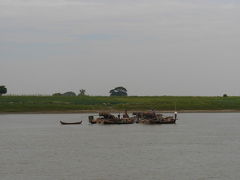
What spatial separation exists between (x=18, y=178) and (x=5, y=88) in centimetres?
13406

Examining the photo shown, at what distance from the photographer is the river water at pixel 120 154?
163 ft

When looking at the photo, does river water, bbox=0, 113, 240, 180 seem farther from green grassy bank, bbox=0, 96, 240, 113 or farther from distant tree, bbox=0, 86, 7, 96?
distant tree, bbox=0, 86, 7, 96

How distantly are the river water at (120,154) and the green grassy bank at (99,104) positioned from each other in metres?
54.7

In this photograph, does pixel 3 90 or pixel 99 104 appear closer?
pixel 99 104

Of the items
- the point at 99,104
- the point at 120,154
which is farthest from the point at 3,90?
the point at 120,154

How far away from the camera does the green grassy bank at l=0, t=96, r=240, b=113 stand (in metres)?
148

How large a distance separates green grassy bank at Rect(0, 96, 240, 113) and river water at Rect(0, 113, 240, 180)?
54.7 m

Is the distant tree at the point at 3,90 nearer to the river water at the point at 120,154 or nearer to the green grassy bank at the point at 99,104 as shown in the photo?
the green grassy bank at the point at 99,104

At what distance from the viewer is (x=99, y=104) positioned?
154 m

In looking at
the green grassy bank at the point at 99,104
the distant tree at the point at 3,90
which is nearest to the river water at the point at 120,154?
the green grassy bank at the point at 99,104

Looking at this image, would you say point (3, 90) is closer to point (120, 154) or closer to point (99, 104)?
point (99, 104)

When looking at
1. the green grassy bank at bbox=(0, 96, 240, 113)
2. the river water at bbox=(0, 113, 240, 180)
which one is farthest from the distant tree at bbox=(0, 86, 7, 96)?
the river water at bbox=(0, 113, 240, 180)

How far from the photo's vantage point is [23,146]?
7056 cm

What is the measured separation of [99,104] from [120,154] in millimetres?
92922
